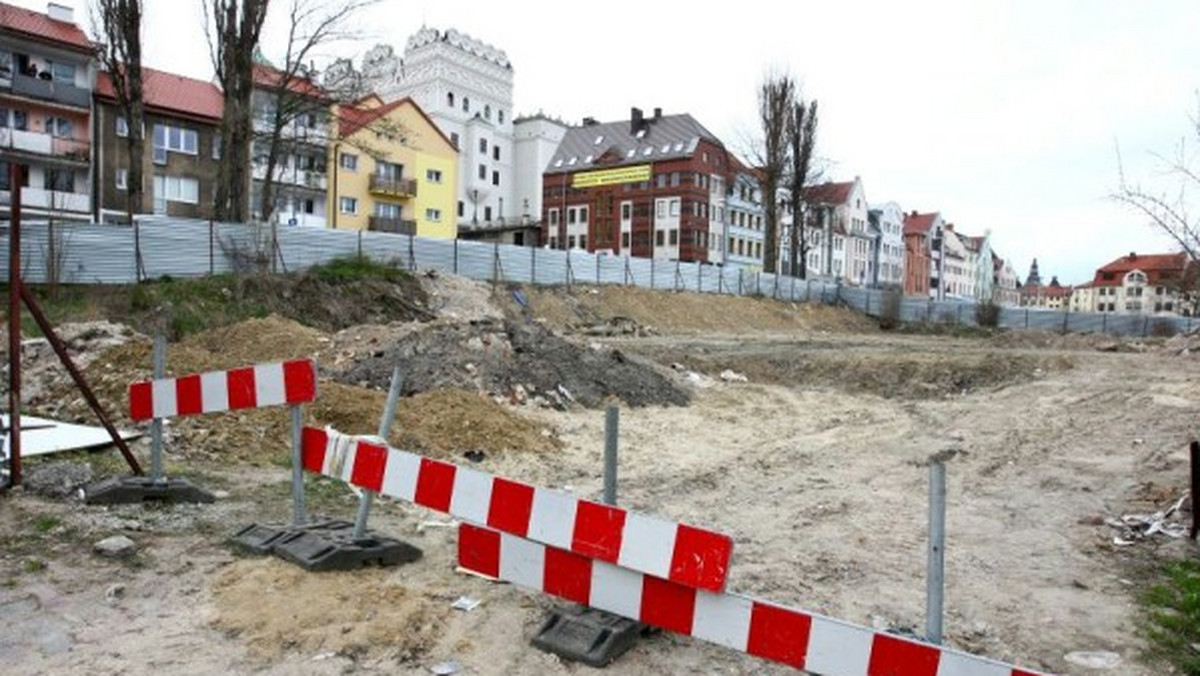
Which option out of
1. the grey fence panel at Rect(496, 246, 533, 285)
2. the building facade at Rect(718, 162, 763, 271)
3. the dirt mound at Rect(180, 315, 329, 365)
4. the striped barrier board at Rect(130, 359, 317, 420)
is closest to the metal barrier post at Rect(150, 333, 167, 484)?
the striped barrier board at Rect(130, 359, 317, 420)

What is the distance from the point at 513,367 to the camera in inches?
534

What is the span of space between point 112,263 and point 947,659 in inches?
956

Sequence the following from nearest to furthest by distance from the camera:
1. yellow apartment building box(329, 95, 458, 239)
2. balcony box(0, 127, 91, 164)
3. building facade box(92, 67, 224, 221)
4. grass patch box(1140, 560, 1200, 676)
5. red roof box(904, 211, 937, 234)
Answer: grass patch box(1140, 560, 1200, 676)
balcony box(0, 127, 91, 164)
building facade box(92, 67, 224, 221)
yellow apartment building box(329, 95, 458, 239)
red roof box(904, 211, 937, 234)

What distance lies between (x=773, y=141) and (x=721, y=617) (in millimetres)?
45144

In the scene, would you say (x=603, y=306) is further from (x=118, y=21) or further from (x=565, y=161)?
(x=565, y=161)

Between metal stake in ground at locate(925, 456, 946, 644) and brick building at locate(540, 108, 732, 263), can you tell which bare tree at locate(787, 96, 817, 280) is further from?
metal stake in ground at locate(925, 456, 946, 644)

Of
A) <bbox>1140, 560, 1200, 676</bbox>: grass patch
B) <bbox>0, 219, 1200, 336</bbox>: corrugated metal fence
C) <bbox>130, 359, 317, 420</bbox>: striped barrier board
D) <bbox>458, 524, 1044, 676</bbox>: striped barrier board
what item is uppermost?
<bbox>0, 219, 1200, 336</bbox>: corrugated metal fence

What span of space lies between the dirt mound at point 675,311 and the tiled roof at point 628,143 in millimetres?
35879

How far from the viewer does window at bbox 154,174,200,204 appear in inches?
1727

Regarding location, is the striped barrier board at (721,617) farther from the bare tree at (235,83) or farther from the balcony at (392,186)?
the balcony at (392,186)

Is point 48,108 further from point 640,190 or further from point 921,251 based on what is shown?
point 921,251

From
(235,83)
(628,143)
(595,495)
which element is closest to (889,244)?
(628,143)

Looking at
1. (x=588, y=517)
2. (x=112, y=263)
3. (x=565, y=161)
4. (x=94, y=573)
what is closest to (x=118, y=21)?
(x=112, y=263)

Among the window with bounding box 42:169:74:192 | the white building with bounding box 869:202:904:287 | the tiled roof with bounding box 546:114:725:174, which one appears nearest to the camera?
the window with bounding box 42:169:74:192
